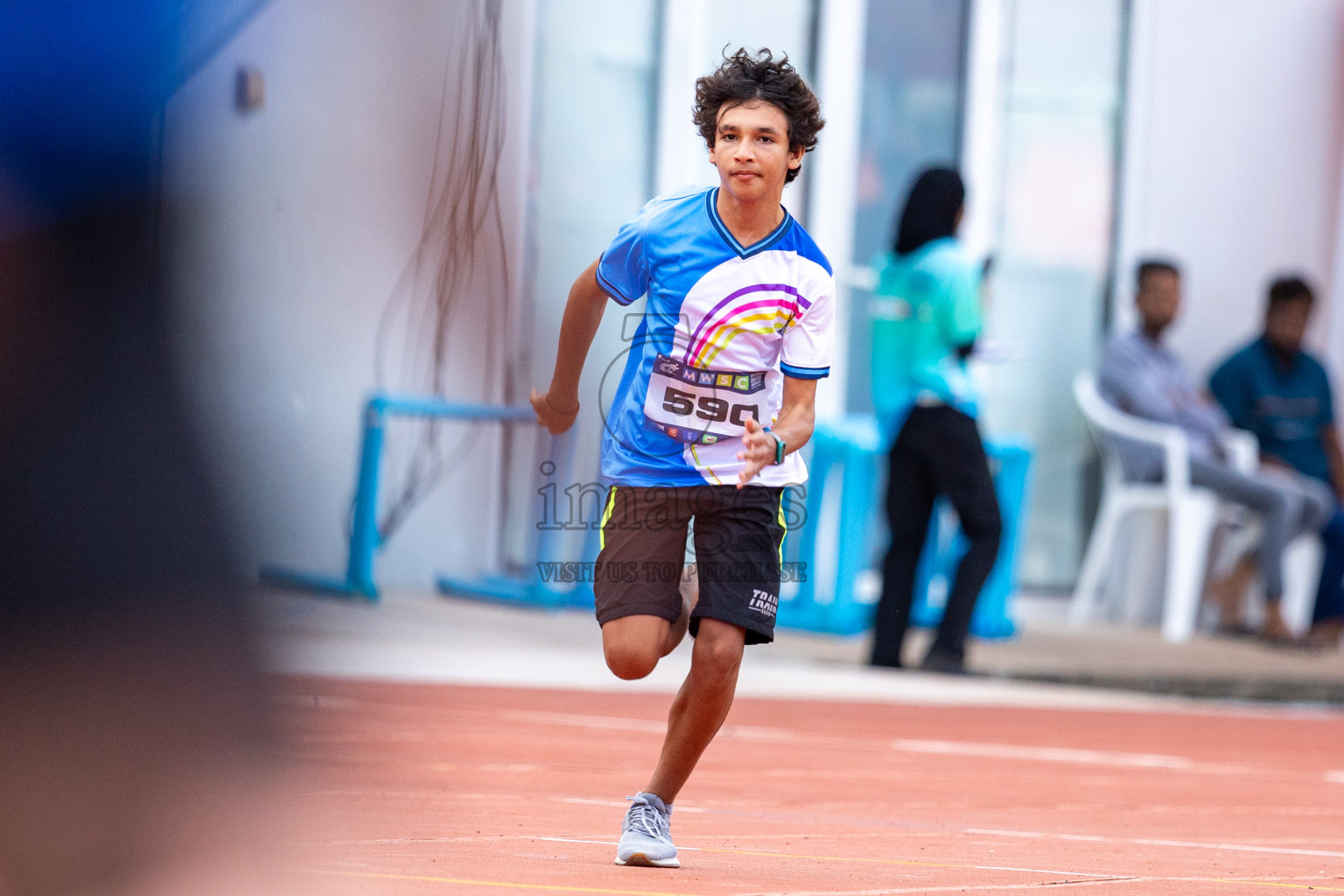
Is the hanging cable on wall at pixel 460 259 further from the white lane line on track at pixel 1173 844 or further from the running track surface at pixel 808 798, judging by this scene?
the white lane line on track at pixel 1173 844

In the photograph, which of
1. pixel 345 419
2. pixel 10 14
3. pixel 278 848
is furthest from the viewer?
pixel 345 419

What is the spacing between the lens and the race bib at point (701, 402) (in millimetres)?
2150

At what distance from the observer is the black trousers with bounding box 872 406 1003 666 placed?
5.91 metres

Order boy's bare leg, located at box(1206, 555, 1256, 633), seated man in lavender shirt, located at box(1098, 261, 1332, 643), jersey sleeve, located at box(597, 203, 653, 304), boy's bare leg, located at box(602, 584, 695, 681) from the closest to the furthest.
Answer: jersey sleeve, located at box(597, 203, 653, 304) < boy's bare leg, located at box(602, 584, 695, 681) < seated man in lavender shirt, located at box(1098, 261, 1332, 643) < boy's bare leg, located at box(1206, 555, 1256, 633)

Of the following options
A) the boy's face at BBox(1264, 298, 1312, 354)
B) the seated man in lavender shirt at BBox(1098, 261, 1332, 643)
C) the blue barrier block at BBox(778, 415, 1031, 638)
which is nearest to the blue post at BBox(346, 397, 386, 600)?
the blue barrier block at BBox(778, 415, 1031, 638)

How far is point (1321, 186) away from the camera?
9398 millimetres

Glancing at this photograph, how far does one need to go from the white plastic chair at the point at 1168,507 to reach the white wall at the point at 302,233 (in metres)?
7.09

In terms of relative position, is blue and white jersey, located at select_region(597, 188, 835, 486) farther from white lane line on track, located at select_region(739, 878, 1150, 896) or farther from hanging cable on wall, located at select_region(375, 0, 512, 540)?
hanging cable on wall, located at select_region(375, 0, 512, 540)

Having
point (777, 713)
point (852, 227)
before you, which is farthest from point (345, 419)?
point (852, 227)

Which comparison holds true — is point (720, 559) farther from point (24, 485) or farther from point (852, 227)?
point (852, 227)

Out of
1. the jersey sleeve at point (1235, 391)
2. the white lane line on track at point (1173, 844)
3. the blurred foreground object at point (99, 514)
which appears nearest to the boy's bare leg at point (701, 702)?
the white lane line on track at point (1173, 844)

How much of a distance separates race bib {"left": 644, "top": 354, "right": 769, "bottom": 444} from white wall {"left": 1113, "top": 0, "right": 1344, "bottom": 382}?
24.5 ft

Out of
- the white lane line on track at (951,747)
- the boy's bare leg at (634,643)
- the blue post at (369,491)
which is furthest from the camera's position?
the white lane line on track at (951,747)

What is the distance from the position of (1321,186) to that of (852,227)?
8.49 ft
